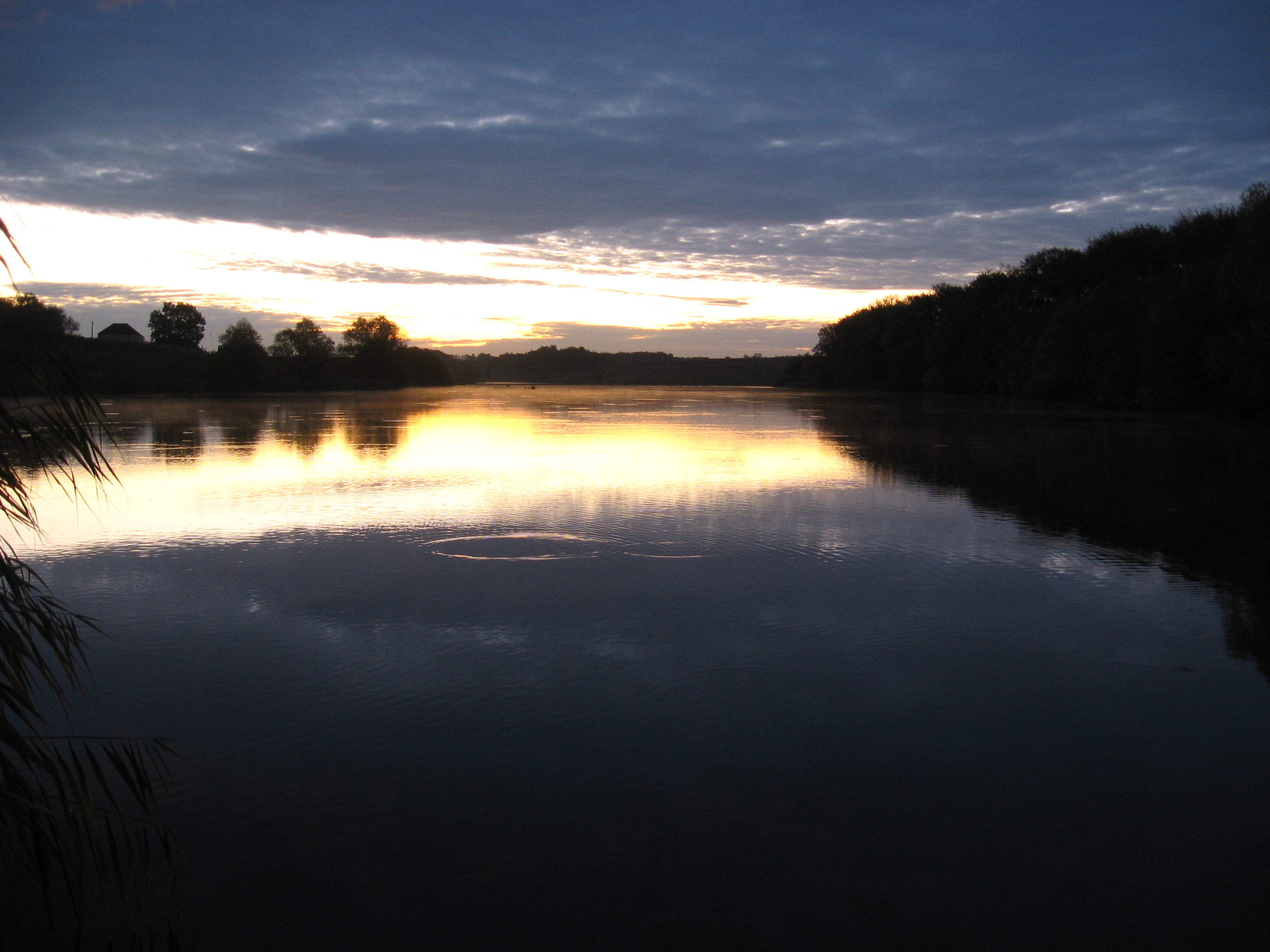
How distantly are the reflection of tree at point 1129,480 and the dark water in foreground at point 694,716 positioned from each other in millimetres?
117

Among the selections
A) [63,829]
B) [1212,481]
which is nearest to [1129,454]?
[1212,481]

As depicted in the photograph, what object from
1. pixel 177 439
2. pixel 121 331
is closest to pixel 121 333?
pixel 121 331

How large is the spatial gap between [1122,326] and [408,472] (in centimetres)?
4215

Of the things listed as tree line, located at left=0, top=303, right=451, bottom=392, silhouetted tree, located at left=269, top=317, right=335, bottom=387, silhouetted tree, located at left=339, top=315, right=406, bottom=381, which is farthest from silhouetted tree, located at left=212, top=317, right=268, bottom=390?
silhouetted tree, located at left=339, top=315, right=406, bottom=381

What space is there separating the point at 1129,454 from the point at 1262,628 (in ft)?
49.5

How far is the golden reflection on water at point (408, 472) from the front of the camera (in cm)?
1189

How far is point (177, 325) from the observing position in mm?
118000

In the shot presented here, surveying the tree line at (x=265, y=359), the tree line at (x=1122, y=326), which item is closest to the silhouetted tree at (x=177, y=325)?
the tree line at (x=265, y=359)

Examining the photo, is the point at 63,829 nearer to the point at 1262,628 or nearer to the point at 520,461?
the point at 1262,628

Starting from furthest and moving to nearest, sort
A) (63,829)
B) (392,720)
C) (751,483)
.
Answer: (751,483) → (392,720) → (63,829)

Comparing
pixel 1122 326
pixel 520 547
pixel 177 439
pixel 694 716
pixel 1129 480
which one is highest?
pixel 1122 326

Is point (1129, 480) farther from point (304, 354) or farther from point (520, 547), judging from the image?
point (304, 354)

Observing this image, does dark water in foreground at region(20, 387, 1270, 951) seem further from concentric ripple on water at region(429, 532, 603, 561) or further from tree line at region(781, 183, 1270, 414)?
tree line at region(781, 183, 1270, 414)

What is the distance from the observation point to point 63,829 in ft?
14.3
